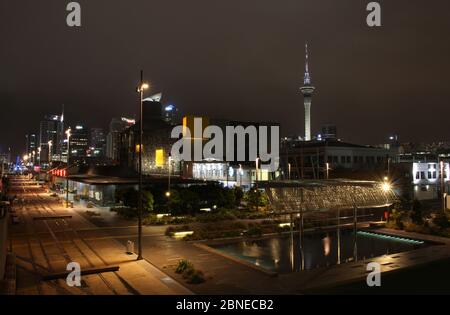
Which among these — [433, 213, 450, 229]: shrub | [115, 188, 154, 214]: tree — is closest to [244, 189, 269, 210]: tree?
[115, 188, 154, 214]: tree

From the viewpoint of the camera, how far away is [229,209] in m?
46.2

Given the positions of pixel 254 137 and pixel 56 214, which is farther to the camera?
pixel 254 137

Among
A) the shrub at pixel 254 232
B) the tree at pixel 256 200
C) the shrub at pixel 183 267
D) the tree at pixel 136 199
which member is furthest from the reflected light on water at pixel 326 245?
the tree at pixel 136 199

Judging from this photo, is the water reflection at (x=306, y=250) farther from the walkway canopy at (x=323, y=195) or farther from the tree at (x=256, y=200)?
the tree at (x=256, y=200)

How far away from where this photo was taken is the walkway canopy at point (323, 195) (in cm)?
2252

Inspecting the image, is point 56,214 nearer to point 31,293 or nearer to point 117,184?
point 117,184

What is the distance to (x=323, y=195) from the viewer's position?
2442cm

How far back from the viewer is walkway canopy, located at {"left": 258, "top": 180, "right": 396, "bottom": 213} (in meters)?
22.5

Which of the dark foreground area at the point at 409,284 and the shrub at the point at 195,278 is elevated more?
the shrub at the point at 195,278

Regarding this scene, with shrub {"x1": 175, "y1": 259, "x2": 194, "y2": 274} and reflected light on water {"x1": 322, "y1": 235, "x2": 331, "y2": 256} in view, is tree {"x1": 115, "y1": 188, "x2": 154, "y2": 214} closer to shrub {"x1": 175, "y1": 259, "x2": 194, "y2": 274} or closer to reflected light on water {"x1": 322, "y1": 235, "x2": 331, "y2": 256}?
reflected light on water {"x1": 322, "y1": 235, "x2": 331, "y2": 256}

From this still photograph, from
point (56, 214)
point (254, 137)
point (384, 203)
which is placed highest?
point (254, 137)

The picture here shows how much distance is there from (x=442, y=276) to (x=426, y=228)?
12.8 m

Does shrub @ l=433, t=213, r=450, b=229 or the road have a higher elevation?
shrub @ l=433, t=213, r=450, b=229
